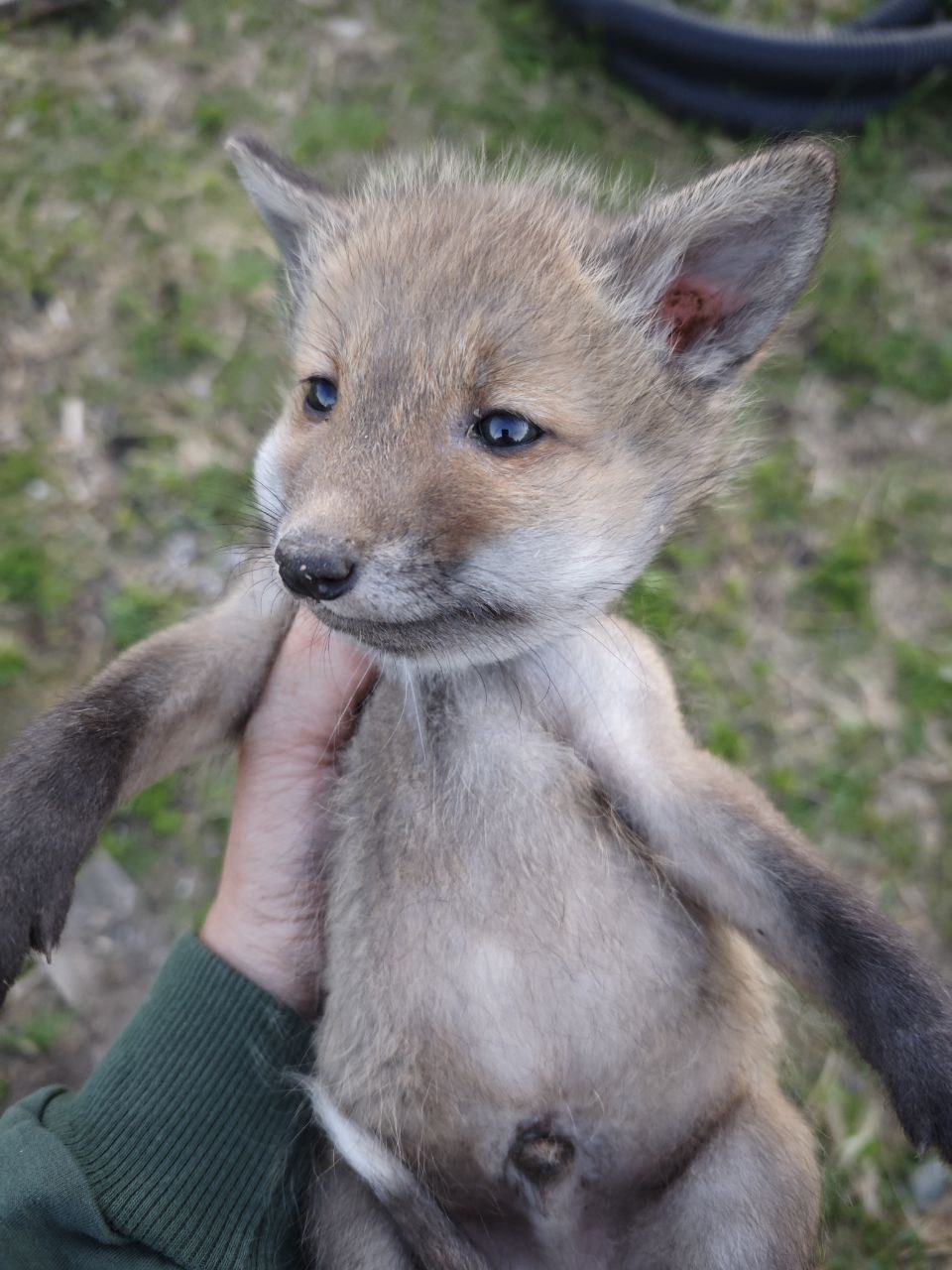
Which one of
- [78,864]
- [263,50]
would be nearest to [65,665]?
[78,864]

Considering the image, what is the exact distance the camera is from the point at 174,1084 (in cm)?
248

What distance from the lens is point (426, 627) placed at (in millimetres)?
2014

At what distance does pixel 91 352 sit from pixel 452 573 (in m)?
3.09

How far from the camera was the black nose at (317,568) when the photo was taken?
1.81 meters

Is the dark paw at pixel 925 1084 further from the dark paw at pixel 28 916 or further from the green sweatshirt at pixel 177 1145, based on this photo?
the dark paw at pixel 28 916

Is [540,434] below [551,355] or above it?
below

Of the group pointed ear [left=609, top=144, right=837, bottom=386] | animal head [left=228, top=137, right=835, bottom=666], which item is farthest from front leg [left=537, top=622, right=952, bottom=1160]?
pointed ear [left=609, top=144, right=837, bottom=386]

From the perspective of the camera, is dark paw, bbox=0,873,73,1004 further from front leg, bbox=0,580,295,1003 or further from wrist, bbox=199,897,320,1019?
wrist, bbox=199,897,320,1019

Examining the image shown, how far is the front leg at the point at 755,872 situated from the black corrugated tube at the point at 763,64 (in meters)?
3.68

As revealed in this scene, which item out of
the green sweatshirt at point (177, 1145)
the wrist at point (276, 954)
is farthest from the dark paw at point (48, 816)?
the wrist at point (276, 954)

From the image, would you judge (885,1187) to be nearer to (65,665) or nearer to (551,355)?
(551,355)

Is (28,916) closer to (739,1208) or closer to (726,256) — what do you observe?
(739,1208)

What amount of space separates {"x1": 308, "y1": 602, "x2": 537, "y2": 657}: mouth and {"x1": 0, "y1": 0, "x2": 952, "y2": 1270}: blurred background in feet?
4.48

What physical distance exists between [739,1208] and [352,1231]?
33.3 inches
